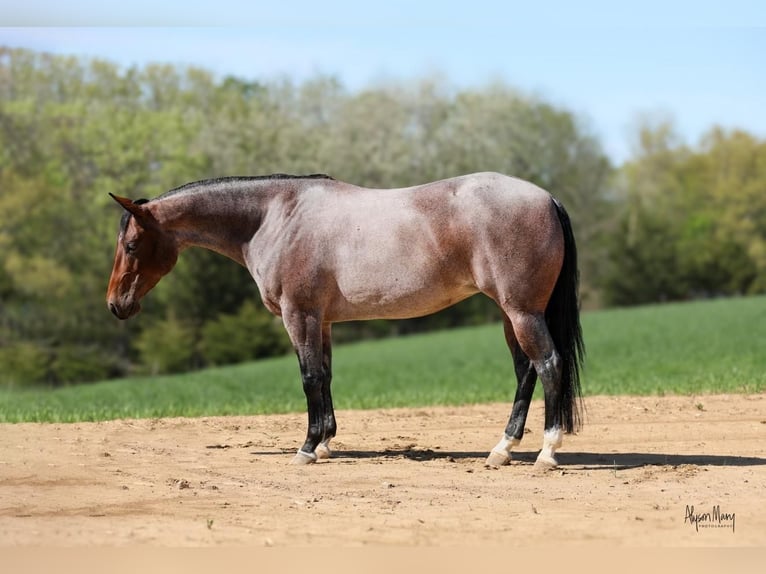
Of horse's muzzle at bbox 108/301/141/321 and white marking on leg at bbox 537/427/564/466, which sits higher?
horse's muzzle at bbox 108/301/141/321

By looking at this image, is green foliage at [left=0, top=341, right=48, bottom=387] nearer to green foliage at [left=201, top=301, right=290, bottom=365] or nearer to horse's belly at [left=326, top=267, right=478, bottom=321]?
green foliage at [left=201, top=301, right=290, bottom=365]

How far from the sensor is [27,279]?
140 feet

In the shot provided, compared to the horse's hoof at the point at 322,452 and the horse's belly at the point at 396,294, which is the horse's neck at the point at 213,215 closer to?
the horse's belly at the point at 396,294

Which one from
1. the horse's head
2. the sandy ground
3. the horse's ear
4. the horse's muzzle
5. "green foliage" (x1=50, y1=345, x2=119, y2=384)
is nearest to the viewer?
the sandy ground

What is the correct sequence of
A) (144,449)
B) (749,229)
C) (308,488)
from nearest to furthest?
(308,488)
(144,449)
(749,229)

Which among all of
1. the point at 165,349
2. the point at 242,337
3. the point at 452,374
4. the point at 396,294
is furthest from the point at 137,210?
the point at 242,337

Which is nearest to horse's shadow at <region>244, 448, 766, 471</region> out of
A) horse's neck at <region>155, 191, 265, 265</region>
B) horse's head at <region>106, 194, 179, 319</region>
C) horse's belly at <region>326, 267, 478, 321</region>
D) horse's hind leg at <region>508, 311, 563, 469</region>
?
horse's hind leg at <region>508, 311, 563, 469</region>

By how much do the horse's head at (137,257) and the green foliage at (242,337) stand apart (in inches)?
1239

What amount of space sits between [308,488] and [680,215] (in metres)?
69.1

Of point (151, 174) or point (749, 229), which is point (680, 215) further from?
point (151, 174)

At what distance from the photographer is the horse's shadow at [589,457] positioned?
832 centimetres

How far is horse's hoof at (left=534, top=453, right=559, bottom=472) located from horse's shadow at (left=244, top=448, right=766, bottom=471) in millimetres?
325

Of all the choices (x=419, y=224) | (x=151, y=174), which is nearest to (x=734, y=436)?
(x=419, y=224)

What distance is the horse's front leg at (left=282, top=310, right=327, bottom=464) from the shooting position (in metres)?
8.68
